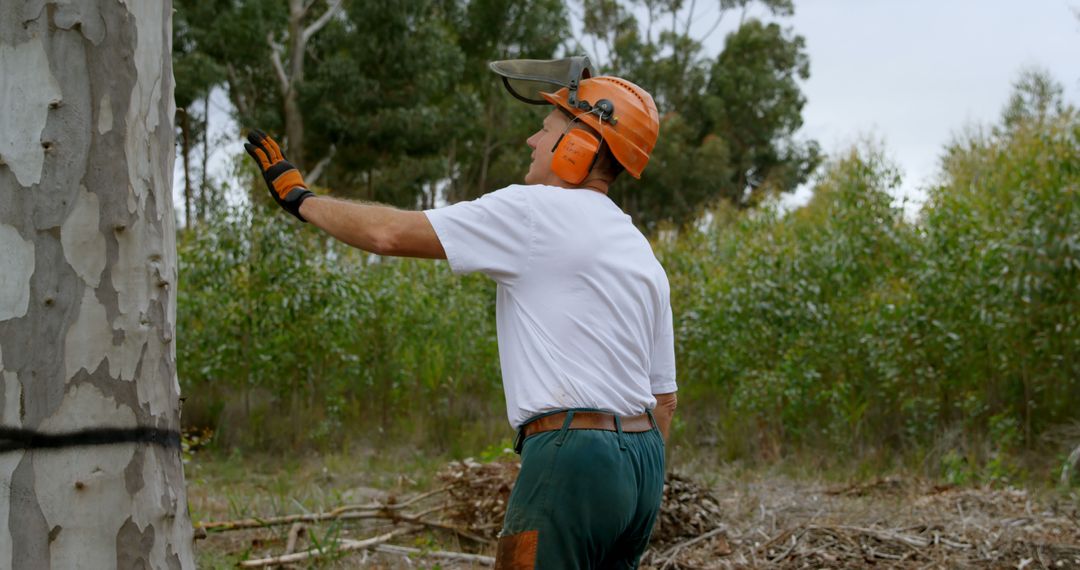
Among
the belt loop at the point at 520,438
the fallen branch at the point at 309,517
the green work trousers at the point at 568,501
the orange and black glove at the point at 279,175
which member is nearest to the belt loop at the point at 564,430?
the green work trousers at the point at 568,501

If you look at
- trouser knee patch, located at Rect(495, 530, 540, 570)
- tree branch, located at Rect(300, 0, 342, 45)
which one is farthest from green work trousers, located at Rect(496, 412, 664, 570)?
tree branch, located at Rect(300, 0, 342, 45)

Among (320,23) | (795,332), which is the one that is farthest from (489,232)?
(320,23)

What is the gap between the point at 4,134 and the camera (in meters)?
2.46

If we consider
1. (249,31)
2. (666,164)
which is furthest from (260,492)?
(666,164)

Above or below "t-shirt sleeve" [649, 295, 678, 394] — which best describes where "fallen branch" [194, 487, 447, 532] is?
below

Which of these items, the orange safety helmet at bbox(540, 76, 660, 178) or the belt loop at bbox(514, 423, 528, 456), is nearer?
the belt loop at bbox(514, 423, 528, 456)

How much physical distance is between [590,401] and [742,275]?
7628mm

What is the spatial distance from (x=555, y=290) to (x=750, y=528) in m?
3.44

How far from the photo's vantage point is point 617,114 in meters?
3.10

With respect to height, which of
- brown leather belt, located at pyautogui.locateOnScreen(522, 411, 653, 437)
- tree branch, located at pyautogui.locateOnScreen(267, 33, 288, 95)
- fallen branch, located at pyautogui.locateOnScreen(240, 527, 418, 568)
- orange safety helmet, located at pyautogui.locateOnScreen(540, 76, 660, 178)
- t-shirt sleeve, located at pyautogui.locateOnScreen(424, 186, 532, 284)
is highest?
tree branch, located at pyautogui.locateOnScreen(267, 33, 288, 95)

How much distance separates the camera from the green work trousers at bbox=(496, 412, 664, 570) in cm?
273

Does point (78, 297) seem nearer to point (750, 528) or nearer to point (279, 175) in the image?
point (279, 175)

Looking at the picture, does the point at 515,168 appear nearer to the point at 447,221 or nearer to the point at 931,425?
the point at 931,425

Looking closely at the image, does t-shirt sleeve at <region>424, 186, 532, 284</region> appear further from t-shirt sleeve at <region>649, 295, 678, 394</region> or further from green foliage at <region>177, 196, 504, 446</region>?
green foliage at <region>177, 196, 504, 446</region>
